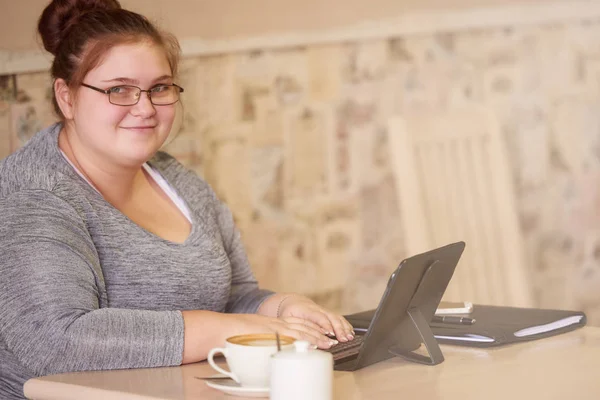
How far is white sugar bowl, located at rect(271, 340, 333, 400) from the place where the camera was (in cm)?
109

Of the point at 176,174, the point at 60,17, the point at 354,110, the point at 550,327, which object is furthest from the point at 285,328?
the point at 354,110

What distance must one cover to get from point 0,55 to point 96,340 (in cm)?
189

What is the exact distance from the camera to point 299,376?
3.57 ft

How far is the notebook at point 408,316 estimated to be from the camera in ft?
4.62

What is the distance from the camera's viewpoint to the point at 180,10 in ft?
10.6

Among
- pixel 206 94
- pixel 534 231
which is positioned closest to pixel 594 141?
pixel 534 231

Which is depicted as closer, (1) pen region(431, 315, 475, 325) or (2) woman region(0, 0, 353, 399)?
(2) woman region(0, 0, 353, 399)

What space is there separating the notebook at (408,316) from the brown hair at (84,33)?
2.43 feet

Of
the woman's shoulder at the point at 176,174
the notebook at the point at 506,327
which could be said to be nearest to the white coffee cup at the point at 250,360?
Answer: the notebook at the point at 506,327

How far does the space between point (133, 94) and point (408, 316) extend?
2.33 feet

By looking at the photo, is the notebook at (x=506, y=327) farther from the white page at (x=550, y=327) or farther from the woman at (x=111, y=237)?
the woman at (x=111, y=237)

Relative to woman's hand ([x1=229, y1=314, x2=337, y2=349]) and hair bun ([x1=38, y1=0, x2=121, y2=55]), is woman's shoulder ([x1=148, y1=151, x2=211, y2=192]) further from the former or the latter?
woman's hand ([x1=229, y1=314, x2=337, y2=349])

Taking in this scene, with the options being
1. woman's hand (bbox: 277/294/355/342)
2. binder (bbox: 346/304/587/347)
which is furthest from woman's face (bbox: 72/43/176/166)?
binder (bbox: 346/304/587/347)

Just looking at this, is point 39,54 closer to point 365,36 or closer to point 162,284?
point 365,36
